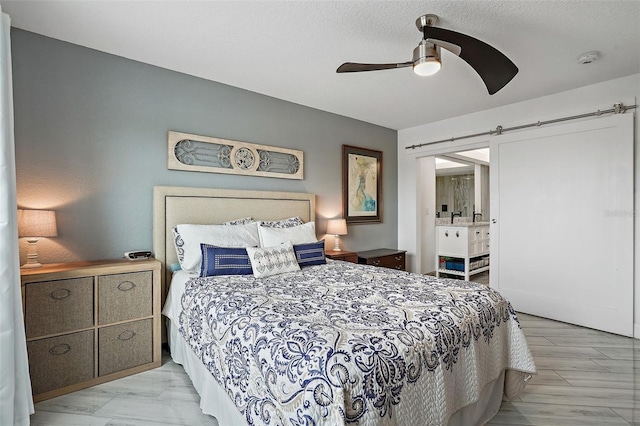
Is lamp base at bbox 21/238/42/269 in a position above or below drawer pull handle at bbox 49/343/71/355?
above

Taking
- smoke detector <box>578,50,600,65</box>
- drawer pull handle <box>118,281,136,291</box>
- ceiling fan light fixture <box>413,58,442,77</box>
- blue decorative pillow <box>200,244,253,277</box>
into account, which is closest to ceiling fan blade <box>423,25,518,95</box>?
ceiling fan light fixture <box>413,58,442,77</box>

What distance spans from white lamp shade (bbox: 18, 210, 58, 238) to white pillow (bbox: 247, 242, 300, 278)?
133 cm

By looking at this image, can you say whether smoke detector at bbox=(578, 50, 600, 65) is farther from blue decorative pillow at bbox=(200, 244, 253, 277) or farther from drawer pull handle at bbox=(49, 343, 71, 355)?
drawer pull handle at bbox=(49, 343, 71, 355)

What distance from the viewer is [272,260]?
8.39 ft

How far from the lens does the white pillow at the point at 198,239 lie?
8.41 feet

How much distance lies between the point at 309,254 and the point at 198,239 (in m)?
0.97

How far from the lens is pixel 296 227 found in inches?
124

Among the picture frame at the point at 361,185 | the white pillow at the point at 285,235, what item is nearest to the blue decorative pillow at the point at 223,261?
the white pillow at the point at 285,235

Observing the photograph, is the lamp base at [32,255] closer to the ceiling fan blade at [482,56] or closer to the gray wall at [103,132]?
the gray wall at [103,132]

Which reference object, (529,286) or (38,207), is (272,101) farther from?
(529,286)

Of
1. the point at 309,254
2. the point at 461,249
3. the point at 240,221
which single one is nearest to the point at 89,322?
the point at 240,221

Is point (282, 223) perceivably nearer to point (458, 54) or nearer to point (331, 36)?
point (331, 36)

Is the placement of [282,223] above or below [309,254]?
above

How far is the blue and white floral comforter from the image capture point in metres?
1.11
